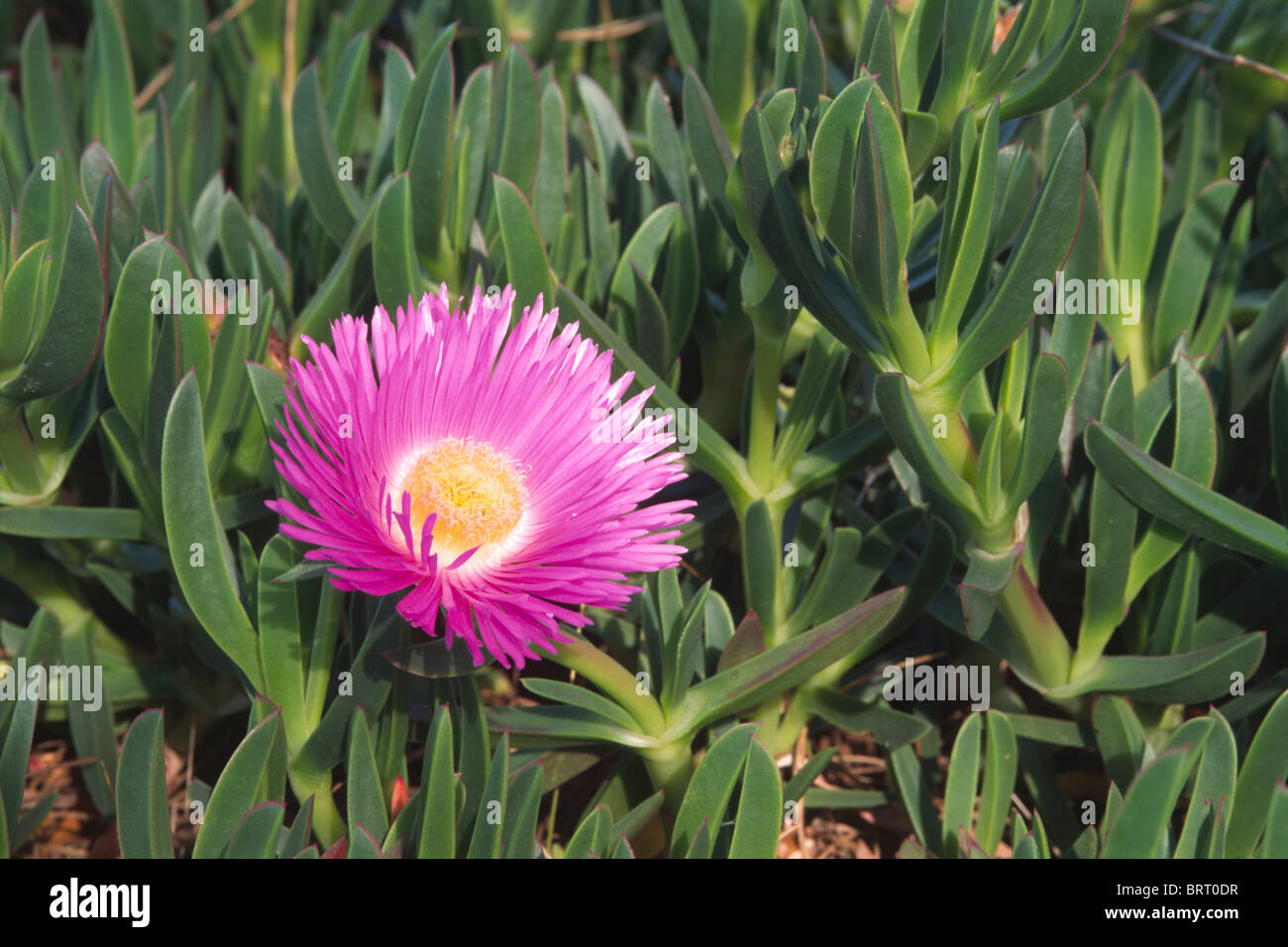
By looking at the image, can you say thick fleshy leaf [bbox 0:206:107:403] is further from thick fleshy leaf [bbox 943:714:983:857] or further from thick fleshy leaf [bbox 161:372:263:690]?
thick fleshy leaf [bbox 943:714:983:857]

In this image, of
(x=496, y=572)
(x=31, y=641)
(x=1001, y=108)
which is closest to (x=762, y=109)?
(x=1001, y=108)

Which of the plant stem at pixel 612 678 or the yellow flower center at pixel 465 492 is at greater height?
the yellow flower center at pixel 465 492

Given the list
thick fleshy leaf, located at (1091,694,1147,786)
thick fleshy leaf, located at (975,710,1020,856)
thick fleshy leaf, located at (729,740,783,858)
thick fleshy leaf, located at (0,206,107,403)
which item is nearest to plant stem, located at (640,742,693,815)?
thick fleshy leaf, located at (729,740,783,858)

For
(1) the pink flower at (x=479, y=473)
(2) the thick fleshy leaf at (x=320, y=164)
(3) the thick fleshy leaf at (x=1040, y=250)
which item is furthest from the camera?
(2) the thick fleshy leaf at (x=320, y=164)

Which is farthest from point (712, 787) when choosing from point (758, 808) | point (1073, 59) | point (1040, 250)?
point (1073, 59)

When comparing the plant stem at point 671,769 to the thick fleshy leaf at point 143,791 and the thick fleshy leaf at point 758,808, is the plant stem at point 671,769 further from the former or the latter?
the thick fleshy leaf at point 143,791

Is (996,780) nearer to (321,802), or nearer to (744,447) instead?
(744,447)

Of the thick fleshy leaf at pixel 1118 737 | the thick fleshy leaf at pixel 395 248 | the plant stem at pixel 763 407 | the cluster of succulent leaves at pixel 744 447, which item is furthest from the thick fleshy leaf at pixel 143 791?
the thick fleshy leaf at pixel 1118 737
